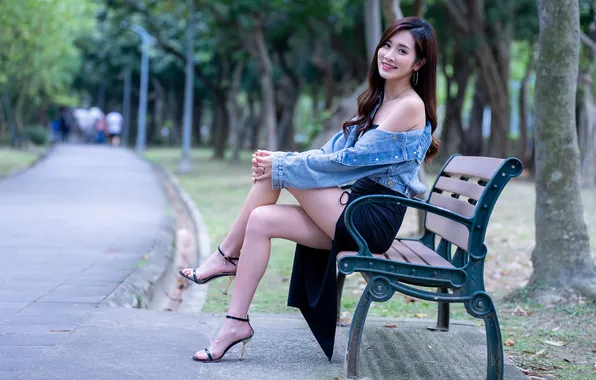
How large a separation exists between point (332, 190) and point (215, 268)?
748 millimetres

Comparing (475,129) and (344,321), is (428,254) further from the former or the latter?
(475,129)

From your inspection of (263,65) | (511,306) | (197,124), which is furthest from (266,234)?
(197,124)

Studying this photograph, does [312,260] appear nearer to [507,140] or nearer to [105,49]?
[507,140]

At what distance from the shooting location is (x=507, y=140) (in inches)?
942

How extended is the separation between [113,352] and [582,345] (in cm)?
269

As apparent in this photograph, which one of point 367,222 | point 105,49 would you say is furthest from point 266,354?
point 105,49

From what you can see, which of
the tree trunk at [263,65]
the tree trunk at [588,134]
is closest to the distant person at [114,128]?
the tree trunk at [263,65]

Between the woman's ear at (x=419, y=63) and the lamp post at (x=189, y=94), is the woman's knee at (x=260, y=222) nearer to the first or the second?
the woman's ear at (x=419, y=63)

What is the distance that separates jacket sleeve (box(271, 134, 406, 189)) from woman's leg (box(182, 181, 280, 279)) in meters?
0.16

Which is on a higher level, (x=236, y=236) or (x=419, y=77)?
A: (x=419, y=77)

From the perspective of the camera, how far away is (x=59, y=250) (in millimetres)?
8172

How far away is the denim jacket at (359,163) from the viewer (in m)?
4.14

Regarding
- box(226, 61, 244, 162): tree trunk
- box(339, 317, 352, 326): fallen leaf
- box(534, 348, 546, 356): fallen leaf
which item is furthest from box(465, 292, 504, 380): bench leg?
box(226, 61, 244, 162): tree trunk

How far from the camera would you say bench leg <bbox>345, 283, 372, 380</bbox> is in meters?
3.85
